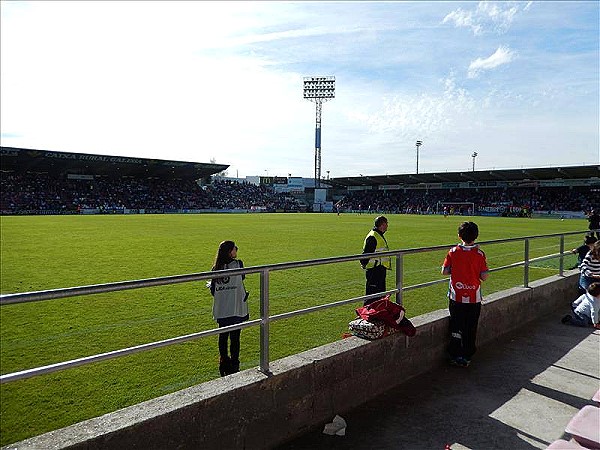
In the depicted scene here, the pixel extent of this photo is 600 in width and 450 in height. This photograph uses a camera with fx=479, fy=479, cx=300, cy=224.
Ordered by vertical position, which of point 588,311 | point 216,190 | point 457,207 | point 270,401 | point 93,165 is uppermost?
point 93,165

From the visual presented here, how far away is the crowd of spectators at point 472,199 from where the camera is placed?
6525cm

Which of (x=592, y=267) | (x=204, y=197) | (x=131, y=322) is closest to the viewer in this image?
(x=131, y=322)

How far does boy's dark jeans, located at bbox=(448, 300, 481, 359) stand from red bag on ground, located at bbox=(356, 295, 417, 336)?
77 cm

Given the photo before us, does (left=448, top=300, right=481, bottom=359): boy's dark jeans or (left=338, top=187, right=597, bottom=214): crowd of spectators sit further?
(left=338, top=187, right=597, bottom=214): crowd of spectators

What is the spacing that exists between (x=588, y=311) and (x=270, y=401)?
5203 mm

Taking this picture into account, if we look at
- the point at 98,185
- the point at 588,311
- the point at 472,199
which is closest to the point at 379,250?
the point at 588,311

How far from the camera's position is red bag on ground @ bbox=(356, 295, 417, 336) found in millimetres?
4344

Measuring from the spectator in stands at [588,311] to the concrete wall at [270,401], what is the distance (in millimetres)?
2650

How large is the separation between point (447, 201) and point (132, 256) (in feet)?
230

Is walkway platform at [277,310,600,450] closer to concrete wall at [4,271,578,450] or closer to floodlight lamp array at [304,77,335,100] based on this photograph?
concrete wall at [4,271,578,450]

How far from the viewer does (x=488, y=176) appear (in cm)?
7144

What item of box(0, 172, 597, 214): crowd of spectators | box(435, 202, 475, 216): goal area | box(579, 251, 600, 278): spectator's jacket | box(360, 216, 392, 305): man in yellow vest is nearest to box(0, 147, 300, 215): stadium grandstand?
box(0, 172, 597, 214): crowd of spectators

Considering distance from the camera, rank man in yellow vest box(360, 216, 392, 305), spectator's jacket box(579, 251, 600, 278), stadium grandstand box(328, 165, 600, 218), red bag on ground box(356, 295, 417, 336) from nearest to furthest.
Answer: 1. red bag on ground box(356, 295, 417, 336)
2. man in yellow vest box(360, 216, 392, 305)
3. spectator's jacket box(579, 251, 600, 278)
4. stadium grandstand box(328, 165, 600, 218)

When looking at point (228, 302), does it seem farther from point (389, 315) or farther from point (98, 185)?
point (98, 185)
